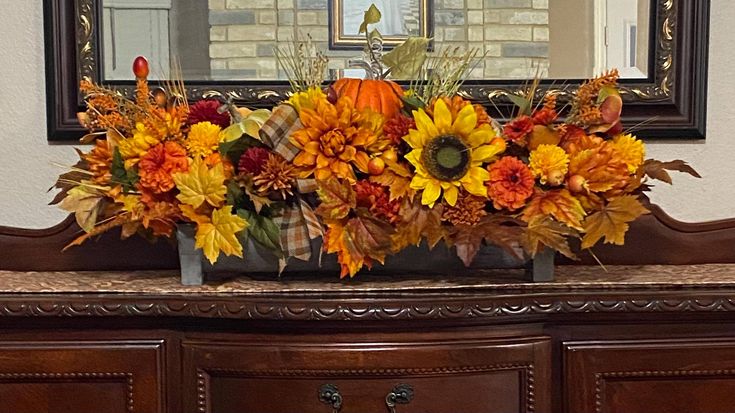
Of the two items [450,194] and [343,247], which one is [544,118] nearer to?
[450,194]

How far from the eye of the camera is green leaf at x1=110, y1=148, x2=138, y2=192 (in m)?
0.86

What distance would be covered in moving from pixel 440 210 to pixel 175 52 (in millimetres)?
554

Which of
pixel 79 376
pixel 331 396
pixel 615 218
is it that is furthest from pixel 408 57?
pixel 79 376

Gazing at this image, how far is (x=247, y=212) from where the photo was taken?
33.2 inches

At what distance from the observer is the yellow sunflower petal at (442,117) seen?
2.69ft

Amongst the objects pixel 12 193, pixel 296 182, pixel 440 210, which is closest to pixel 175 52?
pixel 12 193

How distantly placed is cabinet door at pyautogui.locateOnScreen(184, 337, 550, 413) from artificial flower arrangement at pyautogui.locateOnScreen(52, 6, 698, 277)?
0.31 ft

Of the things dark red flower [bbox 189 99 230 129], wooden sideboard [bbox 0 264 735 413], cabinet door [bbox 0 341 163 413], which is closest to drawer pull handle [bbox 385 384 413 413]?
wooden sideboard [bbox 0 264 735 413]

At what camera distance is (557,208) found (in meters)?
0.83

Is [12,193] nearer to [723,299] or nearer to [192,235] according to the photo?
[192,235]

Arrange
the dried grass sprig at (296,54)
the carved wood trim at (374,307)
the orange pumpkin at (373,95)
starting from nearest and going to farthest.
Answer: the carved wood trim at (374,307), the orange pumpkin at (373,95), the dried grass sprig at (296,54)

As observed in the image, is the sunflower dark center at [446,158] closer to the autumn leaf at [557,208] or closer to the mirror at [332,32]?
the autumn leaf at [557,208]

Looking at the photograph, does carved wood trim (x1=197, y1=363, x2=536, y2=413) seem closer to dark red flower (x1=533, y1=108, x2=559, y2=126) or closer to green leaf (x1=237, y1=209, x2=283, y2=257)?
green leaf (x1=237, y1=209, x2=283, y2=257)

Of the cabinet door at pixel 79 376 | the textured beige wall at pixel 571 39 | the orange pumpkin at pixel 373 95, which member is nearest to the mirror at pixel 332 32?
the textured beige wall at pixel 571 39
